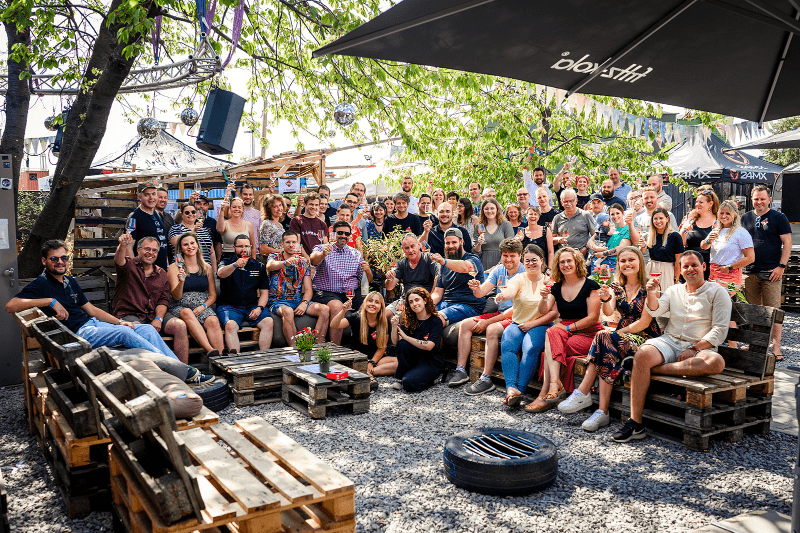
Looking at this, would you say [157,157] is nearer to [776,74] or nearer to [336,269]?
[336,269]

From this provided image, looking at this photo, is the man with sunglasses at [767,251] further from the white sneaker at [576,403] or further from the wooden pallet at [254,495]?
the wooden pallet at [254,495]

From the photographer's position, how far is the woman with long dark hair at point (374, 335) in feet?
23.3

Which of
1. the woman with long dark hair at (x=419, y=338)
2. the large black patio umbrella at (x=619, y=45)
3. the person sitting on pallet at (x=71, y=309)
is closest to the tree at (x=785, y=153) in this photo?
the woman with long dark hair at (x=419, y=338)

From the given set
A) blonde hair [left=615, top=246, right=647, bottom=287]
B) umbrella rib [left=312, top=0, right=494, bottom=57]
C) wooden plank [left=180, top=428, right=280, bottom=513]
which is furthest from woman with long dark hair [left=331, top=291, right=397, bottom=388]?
umbrella rib [left=312, top=0, right=494, bottom=57]

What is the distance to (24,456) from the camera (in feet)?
15.7

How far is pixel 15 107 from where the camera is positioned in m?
8.98

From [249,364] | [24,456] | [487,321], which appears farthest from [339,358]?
[24,456]

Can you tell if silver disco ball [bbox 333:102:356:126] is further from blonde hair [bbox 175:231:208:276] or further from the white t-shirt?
the white t-shirt

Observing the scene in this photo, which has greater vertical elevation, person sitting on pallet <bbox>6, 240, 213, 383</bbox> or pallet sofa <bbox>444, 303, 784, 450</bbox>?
person sitting on pallet <bbox>6, 240, 213, 383</bbox>

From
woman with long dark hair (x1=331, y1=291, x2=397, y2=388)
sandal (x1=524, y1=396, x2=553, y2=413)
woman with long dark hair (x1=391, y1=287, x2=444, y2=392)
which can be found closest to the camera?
sandal (x1=524, y1=396, x2=553, y2=413)

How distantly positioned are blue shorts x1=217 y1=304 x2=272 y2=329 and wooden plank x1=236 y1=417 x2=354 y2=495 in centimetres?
332

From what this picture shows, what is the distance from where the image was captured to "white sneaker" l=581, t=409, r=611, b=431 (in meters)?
5.21

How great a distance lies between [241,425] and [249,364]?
8.05 feet

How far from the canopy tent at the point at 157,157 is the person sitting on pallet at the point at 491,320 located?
11451 millimetres
